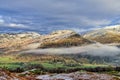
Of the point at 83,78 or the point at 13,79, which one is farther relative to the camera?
the point at 83,78

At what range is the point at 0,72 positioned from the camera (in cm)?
5225

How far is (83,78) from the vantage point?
75312 mm

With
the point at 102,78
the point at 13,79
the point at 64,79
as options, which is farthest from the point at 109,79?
the point at 13,79

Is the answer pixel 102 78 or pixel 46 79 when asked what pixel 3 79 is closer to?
pixel 46 79

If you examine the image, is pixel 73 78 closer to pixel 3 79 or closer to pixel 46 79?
pixel 46 79

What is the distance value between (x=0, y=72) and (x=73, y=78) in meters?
27.1

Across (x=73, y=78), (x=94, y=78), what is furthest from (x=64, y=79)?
(x=94, y=78)

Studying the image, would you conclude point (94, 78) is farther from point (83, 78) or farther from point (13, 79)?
point (13, 79)

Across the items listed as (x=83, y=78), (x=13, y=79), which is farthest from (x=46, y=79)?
(x=13, y=79)

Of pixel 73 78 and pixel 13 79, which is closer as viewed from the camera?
A: pixel 13 79

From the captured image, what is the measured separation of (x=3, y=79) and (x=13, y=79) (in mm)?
3359

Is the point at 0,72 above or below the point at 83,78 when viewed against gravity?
above

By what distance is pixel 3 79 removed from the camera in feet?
161

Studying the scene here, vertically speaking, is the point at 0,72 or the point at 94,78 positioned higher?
the point at 0,72
